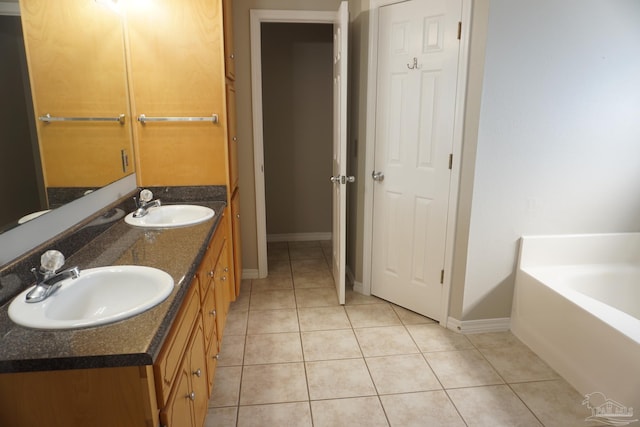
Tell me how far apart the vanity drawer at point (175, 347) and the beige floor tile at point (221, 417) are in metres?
0.62

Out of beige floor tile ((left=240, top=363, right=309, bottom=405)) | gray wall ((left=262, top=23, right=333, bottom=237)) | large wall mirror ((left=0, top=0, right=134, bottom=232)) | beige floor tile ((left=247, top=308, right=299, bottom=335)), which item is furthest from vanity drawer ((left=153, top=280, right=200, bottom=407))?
gray wall ((left=262, top=23, right=333, bottom=237))

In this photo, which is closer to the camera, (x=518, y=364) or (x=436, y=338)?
(x=518, y=364)

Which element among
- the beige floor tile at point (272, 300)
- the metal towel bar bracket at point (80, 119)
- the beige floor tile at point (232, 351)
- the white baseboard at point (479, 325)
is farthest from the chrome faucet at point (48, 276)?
the white baseboard at point (479, 325)

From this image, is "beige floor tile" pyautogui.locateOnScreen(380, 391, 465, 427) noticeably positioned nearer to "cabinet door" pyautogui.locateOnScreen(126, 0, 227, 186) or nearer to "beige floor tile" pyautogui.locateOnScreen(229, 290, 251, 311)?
"beige floor tile" pyautogui.locateOnScreen(229, 290, 251, 311)

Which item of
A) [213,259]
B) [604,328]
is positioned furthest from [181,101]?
[604,328]

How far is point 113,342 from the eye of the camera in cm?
107

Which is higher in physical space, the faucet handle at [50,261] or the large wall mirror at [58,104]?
the large wall mirror at [58,104]

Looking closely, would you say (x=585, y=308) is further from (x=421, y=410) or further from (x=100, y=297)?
(x=100, y=297)

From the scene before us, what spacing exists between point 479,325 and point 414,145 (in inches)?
48.2

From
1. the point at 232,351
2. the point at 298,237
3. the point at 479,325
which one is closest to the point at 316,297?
the point at 232,351

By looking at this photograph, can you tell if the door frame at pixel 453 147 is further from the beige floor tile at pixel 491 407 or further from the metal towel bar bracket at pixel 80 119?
the metal towel bar bracket at pixel 80 119

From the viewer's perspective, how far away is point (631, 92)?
8.23 feet

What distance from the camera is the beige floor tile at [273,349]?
2.45 m

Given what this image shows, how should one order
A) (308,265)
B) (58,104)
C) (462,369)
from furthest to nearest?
(308,265)
(462,369)
(58,104)
